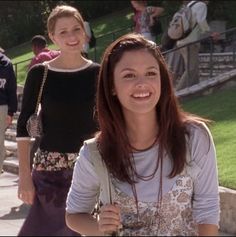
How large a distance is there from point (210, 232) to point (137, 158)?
1.31 feet

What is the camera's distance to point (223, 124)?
10180mm

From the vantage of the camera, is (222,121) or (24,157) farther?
(222,121)

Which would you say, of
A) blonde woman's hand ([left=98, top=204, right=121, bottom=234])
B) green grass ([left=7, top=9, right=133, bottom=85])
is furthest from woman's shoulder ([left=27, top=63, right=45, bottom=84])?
green grass ([left=7, top=9, right=133, bottom=85])

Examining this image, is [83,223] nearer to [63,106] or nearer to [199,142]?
[199,142]

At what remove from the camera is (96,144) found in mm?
3285

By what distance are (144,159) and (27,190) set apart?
1.93 metres

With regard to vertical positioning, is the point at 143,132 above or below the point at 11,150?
above

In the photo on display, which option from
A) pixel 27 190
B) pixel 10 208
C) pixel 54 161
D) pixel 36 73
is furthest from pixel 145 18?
pixel 27 190

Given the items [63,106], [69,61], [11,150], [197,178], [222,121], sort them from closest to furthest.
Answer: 1. [197,178]
2. [63,106]
3. [69,61]
4. [222,121]
5. [11,150]

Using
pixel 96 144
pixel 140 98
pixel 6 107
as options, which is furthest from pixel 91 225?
pixel 6 107

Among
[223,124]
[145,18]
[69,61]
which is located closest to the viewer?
[69,61]

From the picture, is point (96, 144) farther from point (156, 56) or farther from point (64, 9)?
point (64, 9)

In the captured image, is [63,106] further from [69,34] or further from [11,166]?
[11,166]

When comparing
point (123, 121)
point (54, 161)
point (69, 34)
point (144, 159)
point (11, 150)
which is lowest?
point (11, 150)
